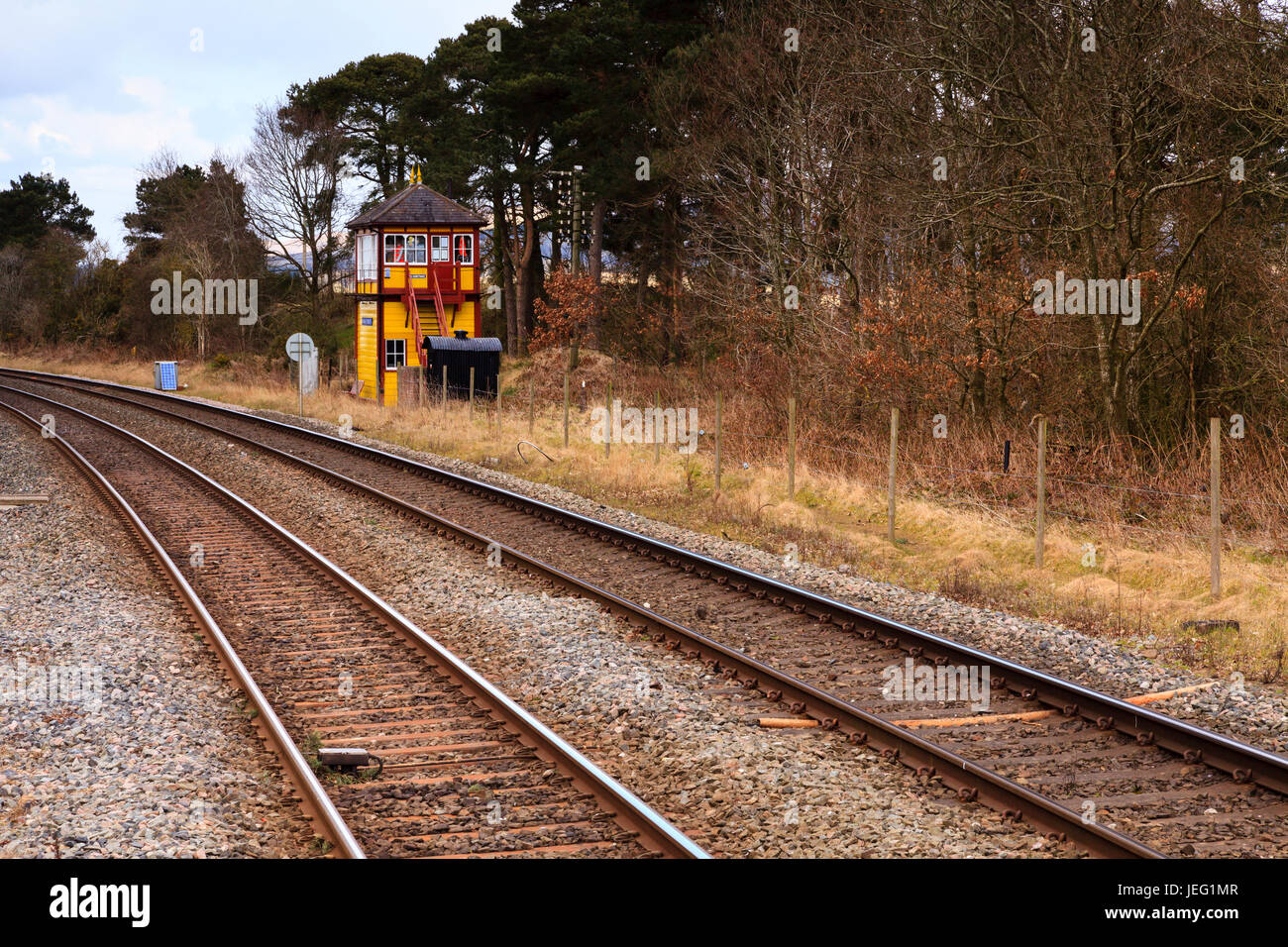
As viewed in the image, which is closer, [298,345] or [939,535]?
[939,535]

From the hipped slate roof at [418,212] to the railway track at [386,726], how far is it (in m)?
30.6

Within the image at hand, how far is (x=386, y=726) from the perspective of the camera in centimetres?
780

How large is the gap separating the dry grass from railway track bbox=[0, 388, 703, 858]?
5.53 metres

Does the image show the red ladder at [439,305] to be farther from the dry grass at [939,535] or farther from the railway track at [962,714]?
the railway track at [962,714]

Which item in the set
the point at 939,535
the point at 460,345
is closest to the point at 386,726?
the point at 939,535

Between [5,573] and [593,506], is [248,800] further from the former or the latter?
[593,506]

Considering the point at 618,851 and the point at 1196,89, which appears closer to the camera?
the point at 618,851

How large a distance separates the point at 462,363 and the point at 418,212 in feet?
33.4

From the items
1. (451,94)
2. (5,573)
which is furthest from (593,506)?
(451,94)

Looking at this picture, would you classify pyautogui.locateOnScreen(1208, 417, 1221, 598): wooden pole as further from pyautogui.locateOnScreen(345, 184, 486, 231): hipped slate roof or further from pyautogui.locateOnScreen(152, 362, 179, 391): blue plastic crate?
pyautogui.locateOnScreen(152, 362, 179, 391): blue plastic crate

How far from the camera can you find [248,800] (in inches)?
254

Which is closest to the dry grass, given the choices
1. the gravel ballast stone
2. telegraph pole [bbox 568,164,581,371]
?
the gravel ballast stone

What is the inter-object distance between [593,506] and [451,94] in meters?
42.0

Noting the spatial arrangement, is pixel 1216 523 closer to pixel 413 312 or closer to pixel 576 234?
pixel 413 312
